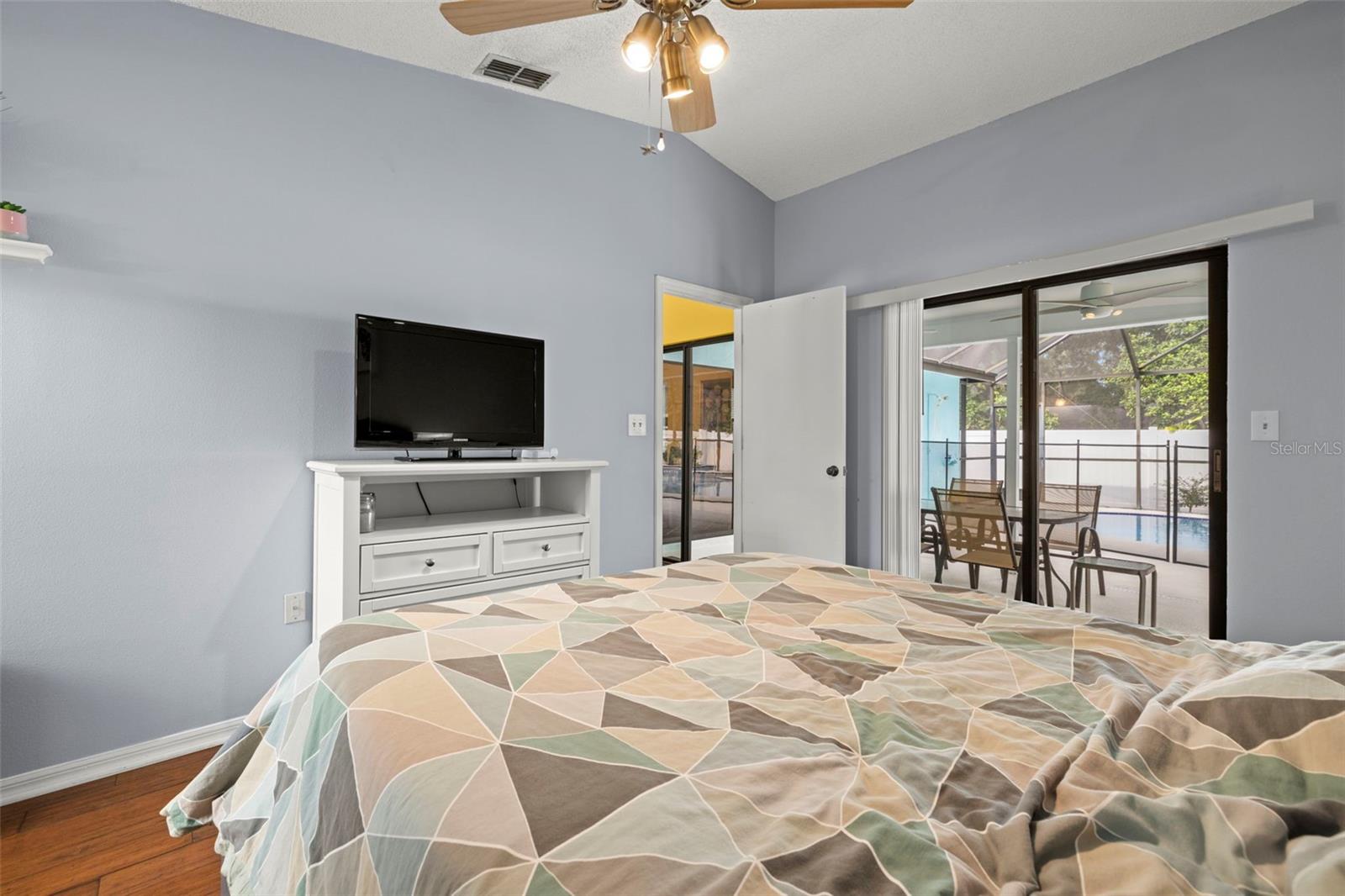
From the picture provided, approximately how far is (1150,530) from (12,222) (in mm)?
4489

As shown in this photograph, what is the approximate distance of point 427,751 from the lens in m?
0.80

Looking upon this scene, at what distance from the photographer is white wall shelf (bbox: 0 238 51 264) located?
6.10 feet

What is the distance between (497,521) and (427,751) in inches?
71.2

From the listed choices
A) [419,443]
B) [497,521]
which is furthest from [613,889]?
[419,443]

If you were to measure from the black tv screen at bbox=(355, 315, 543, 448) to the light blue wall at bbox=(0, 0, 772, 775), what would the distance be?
0.24m

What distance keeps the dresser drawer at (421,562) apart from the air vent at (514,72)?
211 centimetres

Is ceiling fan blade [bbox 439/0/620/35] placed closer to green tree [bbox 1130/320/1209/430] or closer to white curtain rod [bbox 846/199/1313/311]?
white curtain rod [bbox 846/199/1313/311]

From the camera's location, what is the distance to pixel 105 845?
69.2 inches

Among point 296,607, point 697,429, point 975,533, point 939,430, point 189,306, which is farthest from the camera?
point 697,429

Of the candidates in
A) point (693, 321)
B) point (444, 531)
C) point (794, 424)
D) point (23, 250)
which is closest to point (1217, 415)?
point (794, 424)

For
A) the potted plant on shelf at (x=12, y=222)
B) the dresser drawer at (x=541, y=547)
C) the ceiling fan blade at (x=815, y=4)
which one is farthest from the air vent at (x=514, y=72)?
the dresser drawer at (x=541, y=547)

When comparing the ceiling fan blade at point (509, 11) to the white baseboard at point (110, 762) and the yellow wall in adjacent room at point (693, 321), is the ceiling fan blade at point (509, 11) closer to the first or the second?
the white baseboard at point (110, 762)

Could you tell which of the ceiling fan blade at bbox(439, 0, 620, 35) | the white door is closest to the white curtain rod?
the white door

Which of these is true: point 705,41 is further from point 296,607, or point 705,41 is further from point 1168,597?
point 1168,597
